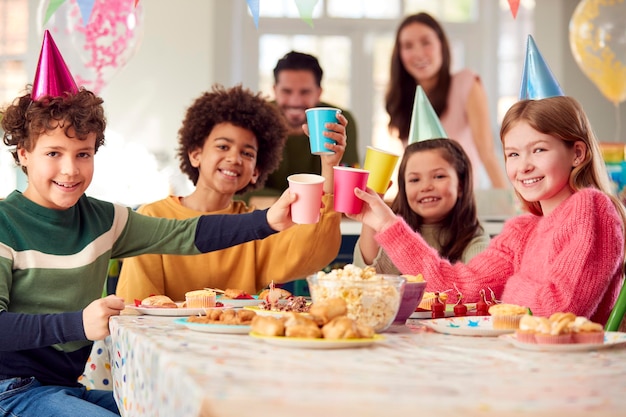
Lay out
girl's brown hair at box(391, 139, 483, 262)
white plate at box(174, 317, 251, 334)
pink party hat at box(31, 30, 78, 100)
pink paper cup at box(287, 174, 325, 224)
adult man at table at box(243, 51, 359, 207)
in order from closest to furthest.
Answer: white plate at box(174, 317, 251, 334), pink paper cup at box(287, 174, 325, 224), pink party hat at box(31, 30, 78, 100), girl's brown hair at box(391, 139, 483, 262), adult man at table at box(243, 51, 359, 207)

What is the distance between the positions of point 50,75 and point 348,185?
0.68 metres

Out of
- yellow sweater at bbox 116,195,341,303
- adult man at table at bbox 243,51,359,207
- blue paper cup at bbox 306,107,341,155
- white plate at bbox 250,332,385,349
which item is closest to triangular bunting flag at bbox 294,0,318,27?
yellow sweater at bbox 116,195,341,303

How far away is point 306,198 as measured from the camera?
148 centimetres

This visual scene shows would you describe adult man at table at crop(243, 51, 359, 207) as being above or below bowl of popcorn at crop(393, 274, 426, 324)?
above

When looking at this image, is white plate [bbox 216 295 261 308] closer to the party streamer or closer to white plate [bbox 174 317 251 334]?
white plate [bbox 174 317 251 334]

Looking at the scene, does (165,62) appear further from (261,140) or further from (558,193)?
(558,193)

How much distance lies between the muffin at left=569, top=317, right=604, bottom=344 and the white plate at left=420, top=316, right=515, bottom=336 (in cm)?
14

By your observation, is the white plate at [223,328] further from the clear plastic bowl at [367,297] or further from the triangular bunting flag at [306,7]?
the triangular bunting flag at [306,7]

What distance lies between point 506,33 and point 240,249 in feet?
18.0

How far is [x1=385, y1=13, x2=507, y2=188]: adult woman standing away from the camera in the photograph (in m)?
3.73

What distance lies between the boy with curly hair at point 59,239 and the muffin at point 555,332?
26.3 inches

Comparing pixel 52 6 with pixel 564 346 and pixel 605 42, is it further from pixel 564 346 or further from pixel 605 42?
pixel 605 42

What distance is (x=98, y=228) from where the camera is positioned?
1.71m

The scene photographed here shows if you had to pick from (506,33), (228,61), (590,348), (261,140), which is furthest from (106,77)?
(506,33)
